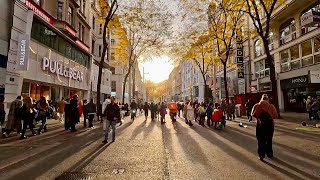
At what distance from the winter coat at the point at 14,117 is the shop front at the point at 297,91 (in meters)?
→ 21.3

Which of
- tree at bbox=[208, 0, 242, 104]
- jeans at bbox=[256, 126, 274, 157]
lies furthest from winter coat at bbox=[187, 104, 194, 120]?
jeans at bbox=[256, 126, 274, 157]

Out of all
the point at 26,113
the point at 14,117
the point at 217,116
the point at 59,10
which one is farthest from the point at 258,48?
the point at 14,117

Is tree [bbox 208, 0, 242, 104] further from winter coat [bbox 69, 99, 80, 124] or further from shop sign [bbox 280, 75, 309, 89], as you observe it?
winter coat [bbox 69, 99, 80, 124]

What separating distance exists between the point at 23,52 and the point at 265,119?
14307mm

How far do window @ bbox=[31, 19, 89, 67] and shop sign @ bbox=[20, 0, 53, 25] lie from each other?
1.95 feet

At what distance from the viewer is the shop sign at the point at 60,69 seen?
20156mm

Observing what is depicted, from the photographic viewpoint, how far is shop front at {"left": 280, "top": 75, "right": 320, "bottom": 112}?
2347 cm

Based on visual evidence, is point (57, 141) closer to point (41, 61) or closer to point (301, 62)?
point (41, 61)

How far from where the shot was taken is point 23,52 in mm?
16125

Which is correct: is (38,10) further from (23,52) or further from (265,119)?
(265,119)

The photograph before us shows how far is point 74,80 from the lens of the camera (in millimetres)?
26734

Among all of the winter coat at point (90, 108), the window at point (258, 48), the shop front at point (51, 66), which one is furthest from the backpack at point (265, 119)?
the window at point (258, 48)

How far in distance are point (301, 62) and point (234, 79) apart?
17790mm

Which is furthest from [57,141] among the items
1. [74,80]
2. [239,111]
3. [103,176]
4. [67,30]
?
[239,111]
